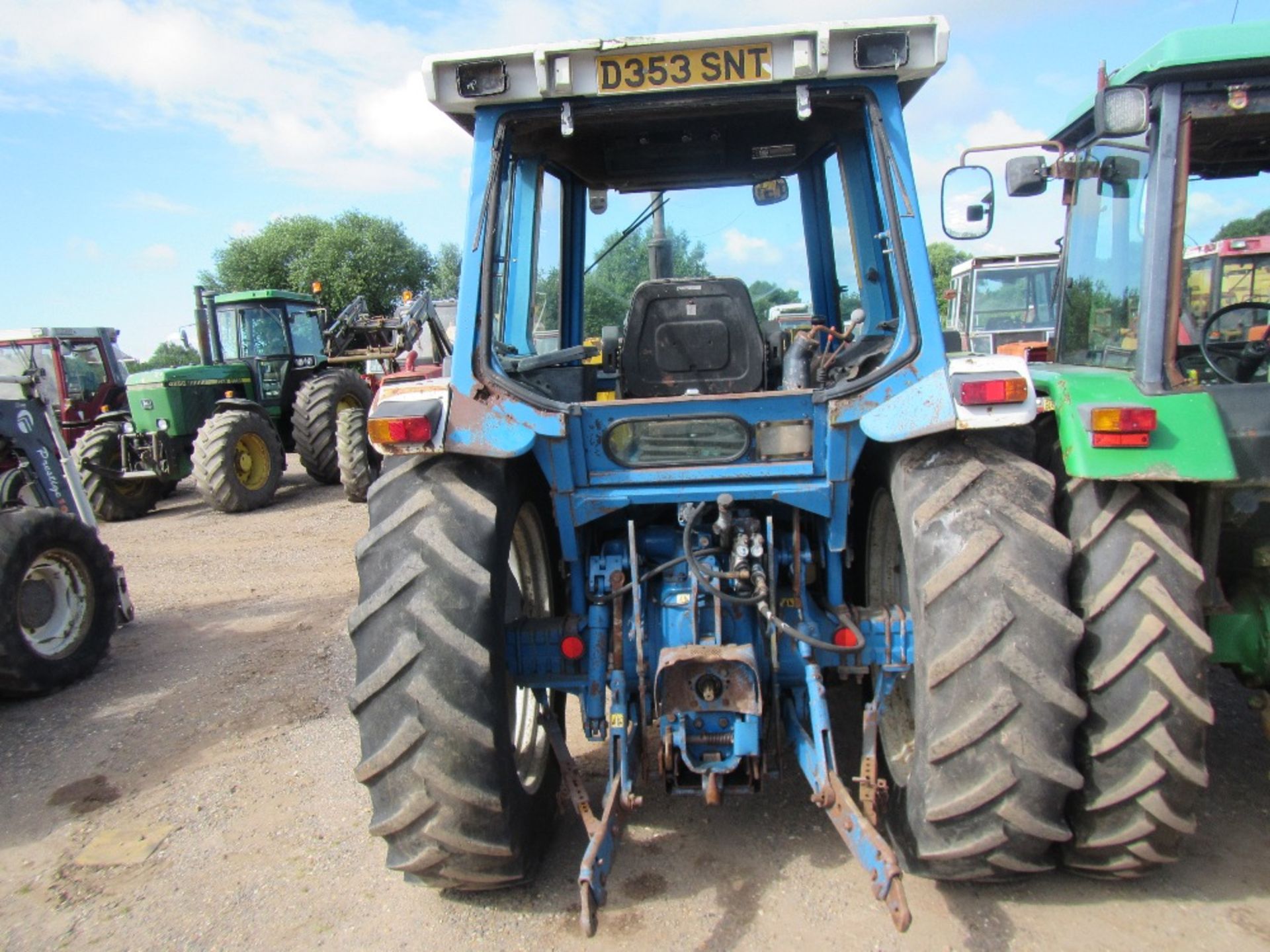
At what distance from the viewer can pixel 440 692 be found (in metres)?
2.42

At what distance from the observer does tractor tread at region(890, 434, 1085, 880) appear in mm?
2270

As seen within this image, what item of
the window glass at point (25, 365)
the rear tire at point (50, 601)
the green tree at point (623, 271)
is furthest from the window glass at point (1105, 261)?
the window glass at point (25, 365)

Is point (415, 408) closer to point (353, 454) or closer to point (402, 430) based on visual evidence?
point (402, 430)

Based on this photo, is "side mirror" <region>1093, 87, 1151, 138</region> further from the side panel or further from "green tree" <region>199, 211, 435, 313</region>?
"green tree" <region>199, 211, 435, 313</region>

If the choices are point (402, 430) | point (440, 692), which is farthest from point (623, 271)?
point (440, 692)

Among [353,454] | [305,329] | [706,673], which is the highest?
[305,329]

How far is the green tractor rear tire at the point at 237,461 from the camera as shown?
997 centimetres

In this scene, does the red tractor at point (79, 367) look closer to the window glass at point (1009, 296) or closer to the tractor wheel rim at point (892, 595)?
the tractor wheel rim at point (892, 595)

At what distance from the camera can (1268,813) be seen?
2.98 meters

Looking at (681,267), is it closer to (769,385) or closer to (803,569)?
(769,385)

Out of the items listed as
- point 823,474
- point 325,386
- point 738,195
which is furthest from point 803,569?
point 325,386

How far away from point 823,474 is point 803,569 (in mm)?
346

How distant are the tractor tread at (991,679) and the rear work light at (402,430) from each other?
138 cm

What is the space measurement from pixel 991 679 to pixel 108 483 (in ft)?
35.1
